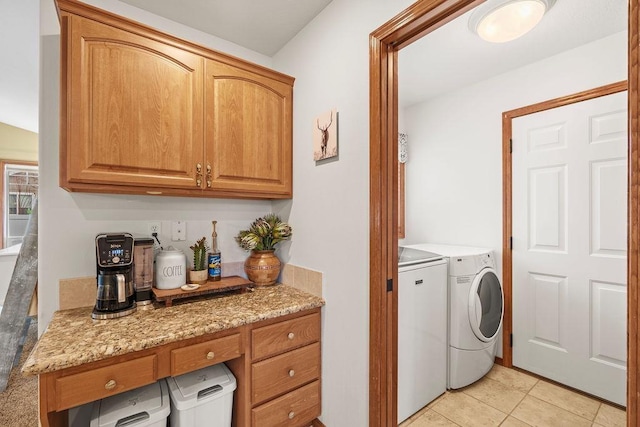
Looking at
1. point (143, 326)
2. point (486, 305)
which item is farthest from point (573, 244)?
point (143, 326)

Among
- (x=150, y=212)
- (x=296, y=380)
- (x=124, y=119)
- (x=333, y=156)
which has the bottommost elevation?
(x=296, y=380)

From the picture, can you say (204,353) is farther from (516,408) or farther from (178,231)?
(516,408)

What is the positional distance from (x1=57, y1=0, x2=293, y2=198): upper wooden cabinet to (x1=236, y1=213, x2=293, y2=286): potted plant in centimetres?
23

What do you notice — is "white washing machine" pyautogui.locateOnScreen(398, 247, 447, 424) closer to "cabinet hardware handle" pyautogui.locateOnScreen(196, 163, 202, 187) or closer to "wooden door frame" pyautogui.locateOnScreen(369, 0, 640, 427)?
"wooden door frame" pyautogui.locateOnScreen(369, 0, 640, 427)

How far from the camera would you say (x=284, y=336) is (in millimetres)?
1444

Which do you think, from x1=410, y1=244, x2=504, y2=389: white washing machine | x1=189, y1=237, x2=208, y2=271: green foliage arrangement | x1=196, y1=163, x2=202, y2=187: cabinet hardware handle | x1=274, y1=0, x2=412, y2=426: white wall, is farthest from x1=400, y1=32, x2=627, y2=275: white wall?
x1=189, y1=237, x2=208, y2=271: green foliage arrangement

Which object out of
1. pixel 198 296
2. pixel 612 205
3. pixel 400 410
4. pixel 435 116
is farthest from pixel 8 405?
pixel 435 116

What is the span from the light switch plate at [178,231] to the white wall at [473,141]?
2.05m

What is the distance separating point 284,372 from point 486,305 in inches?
65.1

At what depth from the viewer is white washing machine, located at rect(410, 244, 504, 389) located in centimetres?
200

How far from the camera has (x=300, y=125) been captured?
1.83 m

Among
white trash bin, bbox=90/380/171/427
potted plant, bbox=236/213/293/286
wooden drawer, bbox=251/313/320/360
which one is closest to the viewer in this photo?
white trash bin, bbox=90/380/171/427

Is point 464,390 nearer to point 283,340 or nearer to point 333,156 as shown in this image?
point 283,340

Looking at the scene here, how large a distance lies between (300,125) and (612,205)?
1.92 metres
